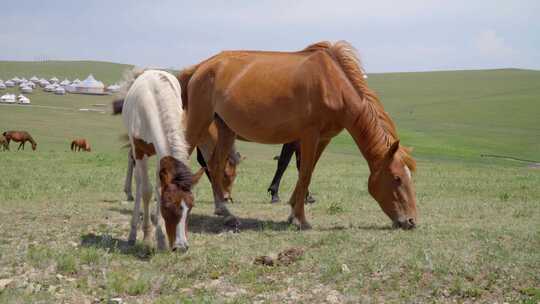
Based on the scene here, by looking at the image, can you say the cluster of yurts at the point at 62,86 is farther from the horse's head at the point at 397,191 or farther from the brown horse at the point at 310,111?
the horse's head at the point at 397,191

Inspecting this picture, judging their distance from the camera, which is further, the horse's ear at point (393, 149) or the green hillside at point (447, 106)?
the green hillside at point (447, 106)

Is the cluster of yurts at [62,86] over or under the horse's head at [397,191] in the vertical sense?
under

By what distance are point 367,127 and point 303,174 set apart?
44.7 inches

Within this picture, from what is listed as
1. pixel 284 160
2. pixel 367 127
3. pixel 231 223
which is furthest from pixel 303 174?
pixel 284 160

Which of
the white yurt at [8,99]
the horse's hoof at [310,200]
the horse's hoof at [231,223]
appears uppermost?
the horse's hoof at [231,223]

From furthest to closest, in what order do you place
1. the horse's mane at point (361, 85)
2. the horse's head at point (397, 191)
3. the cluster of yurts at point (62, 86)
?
1. the cluster of yurts at point (62, 86)
2. the horse's mane at point (361, 85)
3. the horse's head at point (397, 191)

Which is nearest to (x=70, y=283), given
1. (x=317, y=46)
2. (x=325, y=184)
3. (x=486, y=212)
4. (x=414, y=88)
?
(x=317, y=46)

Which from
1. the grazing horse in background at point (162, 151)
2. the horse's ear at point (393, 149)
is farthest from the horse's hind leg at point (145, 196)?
the horse's ear at point (393, 149)

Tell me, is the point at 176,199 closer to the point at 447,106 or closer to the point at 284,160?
the point at 284,160

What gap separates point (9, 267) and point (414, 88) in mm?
107483

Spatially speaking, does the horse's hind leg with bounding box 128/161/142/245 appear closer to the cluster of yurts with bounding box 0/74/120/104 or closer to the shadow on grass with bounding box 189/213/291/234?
the shadow on grass with bounding box 189/213/291/234

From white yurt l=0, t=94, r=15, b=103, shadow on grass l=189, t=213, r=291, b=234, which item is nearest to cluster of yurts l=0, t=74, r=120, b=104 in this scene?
white yurt l=0, t=94, r=15, b=103

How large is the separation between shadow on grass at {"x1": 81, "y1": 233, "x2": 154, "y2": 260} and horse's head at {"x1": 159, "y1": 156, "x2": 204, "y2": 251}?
0.52 m

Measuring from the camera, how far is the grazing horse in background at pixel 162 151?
6.58 meters
